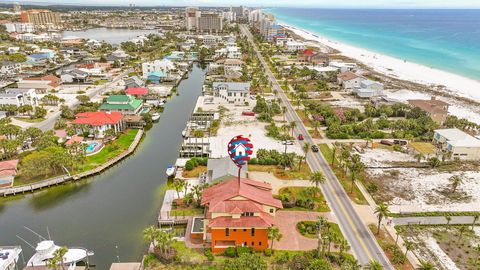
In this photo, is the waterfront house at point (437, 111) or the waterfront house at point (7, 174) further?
the waterfront house at point (437, 111)

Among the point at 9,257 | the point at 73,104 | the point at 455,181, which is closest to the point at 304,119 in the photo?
the point at 455,181

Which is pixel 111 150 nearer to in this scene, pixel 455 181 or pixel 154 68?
pixel 455 181

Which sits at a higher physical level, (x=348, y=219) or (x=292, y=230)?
(x=348, y=219)

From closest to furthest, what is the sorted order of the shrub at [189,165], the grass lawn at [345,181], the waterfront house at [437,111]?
1. the grass lawn at [345,181]
2. the shrub at [189,165]
3. the waterfront house at [437,111]

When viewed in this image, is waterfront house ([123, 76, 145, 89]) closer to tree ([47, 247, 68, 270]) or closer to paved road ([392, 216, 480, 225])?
tree ([47, 247, 68, 270])

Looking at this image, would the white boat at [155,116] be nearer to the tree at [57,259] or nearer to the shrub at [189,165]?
the shrub at [189,165]

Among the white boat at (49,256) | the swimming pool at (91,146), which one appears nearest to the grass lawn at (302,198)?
the white boat at (49,256)
